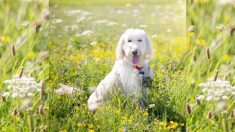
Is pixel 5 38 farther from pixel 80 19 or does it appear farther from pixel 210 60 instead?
pixel 210 60

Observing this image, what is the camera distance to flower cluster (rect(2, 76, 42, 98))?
15.3ft

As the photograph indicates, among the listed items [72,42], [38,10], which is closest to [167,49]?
[72,42]

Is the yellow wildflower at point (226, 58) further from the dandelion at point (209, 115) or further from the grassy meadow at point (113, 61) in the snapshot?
the dandelion at point (209, 115)

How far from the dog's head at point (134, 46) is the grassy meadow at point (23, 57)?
0.61 meters

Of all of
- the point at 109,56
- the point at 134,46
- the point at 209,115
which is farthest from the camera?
the point at 109,56

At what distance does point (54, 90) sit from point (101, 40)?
0.56 m

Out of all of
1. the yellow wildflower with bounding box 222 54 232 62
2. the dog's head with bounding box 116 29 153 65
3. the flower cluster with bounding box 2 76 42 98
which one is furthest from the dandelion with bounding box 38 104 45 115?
the yellow wildflower with bounding box 222 54 232 62

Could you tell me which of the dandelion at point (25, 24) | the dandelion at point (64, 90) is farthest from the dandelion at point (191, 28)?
the dandelion at point (25, 24)

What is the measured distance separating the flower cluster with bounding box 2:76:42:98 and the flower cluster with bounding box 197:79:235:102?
134 centimetres

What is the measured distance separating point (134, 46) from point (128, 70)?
0.22 meters

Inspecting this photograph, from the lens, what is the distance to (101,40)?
15.8 ft

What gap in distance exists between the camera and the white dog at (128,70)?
4.62 metres


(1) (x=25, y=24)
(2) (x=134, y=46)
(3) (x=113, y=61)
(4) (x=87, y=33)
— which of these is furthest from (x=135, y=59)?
(1) (x=25, y=24)

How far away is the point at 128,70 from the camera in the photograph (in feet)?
15.4
